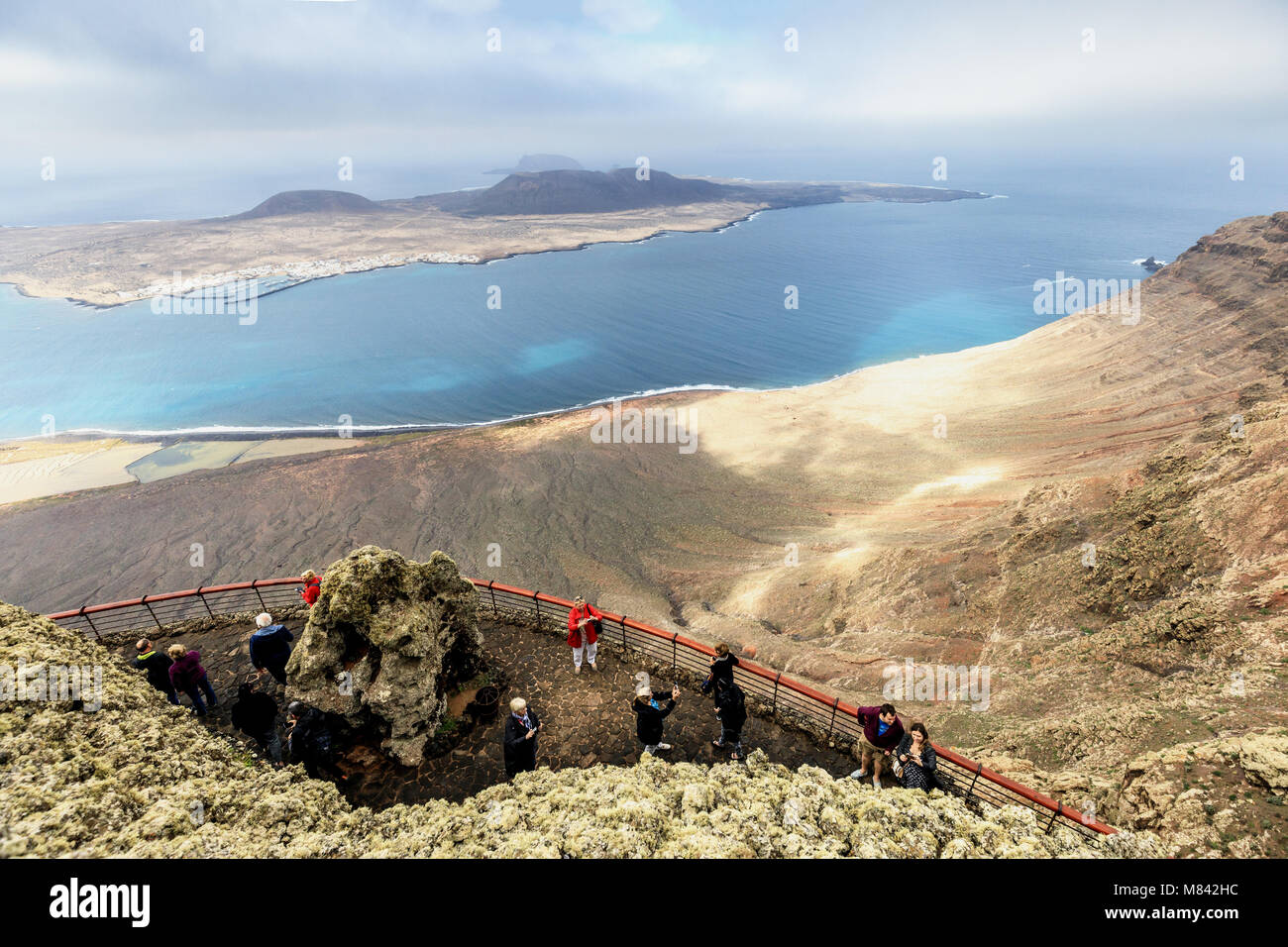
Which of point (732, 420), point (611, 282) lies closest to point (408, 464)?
point (732, 420)

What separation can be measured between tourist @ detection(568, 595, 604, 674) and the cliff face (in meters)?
3.34

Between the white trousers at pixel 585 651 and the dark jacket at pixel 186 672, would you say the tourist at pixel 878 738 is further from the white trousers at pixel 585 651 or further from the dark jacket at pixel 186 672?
the dark jacket at pixel 186 672

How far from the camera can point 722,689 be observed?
28.2 feet

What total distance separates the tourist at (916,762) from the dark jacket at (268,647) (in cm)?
1085

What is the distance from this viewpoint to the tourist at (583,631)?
10.8 metres

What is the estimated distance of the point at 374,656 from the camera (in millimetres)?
9234

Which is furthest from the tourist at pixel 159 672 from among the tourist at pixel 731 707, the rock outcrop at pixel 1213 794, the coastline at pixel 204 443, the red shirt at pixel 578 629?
the coastline at pixel 204 443

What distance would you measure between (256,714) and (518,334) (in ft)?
241

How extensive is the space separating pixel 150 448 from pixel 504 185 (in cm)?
18197

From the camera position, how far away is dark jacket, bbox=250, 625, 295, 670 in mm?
9961

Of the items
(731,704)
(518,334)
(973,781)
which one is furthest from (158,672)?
(518,334)

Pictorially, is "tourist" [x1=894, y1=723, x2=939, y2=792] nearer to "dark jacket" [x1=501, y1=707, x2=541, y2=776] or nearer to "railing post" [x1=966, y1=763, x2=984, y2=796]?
"railing post" [x1=966, y1=763, x2=984, y2=796]
